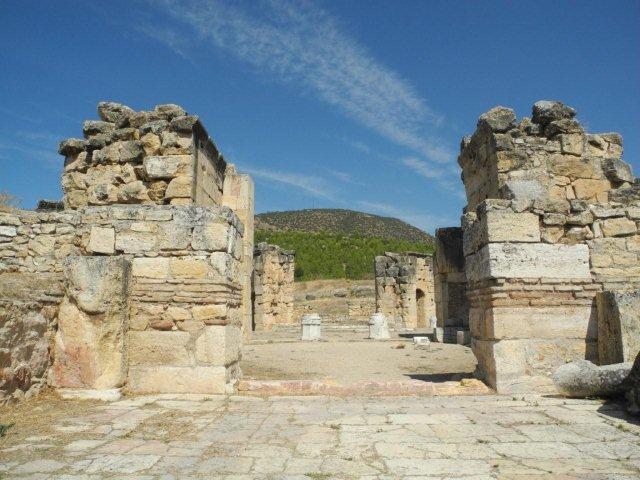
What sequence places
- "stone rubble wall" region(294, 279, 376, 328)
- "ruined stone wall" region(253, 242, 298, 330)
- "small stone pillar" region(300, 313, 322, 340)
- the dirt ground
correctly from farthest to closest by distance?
"stone rubble wall" region(294, 279, 376, 328), "ruined stone wall" region(253, 242, 298, 330), "small stone pillar" region(300, 313, 322, 340), the dirt ground

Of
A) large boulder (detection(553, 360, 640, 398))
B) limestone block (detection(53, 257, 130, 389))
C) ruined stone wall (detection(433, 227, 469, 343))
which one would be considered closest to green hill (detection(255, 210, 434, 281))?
ruined stone wall (detection(433, 227, 469, 343))

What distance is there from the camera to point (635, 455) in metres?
3.46

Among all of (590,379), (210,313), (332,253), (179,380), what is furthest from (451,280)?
(332,253)

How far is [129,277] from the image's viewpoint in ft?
20.0

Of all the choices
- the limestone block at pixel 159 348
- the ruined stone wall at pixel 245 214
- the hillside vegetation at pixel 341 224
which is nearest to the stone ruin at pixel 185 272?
the limestone block at pixel 159 348

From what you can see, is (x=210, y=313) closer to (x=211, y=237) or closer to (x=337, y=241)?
(x=211, y=237)

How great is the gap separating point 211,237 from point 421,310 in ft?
68.4

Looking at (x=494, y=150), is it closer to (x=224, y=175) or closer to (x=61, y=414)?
(x=224, y=175)

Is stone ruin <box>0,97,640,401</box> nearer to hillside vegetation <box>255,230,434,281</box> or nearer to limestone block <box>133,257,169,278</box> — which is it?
limestone block <box>133,257,169,278</box>

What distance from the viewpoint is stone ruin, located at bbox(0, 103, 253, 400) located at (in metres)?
5.62

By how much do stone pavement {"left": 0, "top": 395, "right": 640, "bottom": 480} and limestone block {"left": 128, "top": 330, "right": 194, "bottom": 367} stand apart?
0.56 m

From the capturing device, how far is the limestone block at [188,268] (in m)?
6.20

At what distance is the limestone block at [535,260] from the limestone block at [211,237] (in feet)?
11.2

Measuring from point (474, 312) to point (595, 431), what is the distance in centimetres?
296
